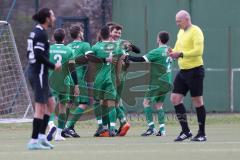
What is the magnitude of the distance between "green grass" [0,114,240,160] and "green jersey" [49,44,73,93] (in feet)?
3.69

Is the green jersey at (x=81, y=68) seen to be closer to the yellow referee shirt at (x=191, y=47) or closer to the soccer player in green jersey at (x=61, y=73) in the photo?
the soccer player in green jersey at (x=61, y=73)

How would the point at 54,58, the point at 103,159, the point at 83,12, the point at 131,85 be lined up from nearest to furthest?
the point at 103,159, the point at 54,58, the point at 131,85, the point at 83,12

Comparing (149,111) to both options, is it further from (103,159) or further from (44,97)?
(103,159)

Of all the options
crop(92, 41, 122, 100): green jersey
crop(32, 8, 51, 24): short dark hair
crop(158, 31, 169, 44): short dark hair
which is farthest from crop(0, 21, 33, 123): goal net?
crop(32, 8, 51, 24): short dark hair

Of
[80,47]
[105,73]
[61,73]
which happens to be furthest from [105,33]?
[61,73]

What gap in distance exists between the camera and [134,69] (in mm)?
24891

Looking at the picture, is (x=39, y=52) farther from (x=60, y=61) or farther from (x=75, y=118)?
(x=75, y=118)

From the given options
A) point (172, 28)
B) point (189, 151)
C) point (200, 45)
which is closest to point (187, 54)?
point (200, 45)

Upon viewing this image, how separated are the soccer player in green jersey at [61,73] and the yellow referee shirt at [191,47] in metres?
2.59

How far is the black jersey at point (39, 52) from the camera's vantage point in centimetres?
1384

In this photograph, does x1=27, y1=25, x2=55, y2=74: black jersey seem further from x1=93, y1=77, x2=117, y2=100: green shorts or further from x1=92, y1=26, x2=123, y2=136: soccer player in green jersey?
x1=93, y1=77, x2=117, y2=100: green shorts

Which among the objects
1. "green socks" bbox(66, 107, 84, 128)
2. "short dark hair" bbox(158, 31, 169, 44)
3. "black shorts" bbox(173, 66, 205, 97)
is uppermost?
"short dark hair" bbox(158, 31, 169, 44)

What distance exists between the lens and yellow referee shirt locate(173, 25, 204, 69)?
15.5 metres

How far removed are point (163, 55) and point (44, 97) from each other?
15.6 feet
